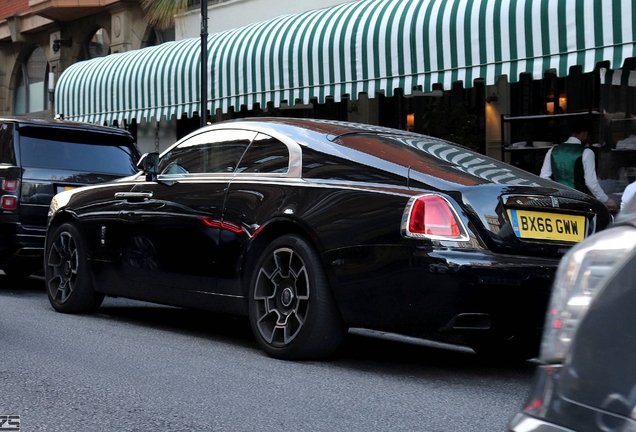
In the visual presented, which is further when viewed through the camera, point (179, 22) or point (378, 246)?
point (179, 22)

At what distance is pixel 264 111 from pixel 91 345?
39.1 ft

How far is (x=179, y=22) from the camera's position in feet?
68.6

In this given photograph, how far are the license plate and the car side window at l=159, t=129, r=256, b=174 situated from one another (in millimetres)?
2154

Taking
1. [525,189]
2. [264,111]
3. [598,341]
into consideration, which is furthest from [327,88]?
[598,341]

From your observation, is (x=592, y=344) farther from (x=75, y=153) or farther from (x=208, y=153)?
(x=75, y=153)

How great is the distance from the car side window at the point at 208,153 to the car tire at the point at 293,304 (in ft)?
3.26

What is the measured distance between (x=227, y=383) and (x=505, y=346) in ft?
6.93

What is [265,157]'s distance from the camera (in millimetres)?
6668

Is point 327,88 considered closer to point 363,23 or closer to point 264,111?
point 363,23

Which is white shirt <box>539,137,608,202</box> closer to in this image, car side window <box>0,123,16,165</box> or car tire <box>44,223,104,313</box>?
car tire <box>44,223,104,313</box>

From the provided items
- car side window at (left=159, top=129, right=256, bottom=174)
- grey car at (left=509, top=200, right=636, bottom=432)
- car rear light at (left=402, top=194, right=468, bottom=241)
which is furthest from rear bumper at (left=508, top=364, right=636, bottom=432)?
car side window at (left=159, top=129, right=256, bottom=174)

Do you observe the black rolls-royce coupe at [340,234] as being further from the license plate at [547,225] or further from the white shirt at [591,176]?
the white shirt at [591,176]

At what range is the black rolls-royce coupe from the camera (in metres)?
5.34

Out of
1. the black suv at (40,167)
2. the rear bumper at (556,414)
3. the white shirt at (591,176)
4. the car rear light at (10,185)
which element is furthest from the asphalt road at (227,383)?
the white shirt at (591,176)
